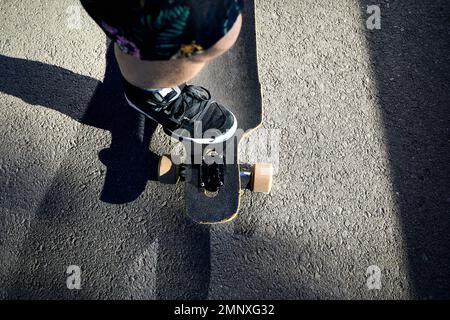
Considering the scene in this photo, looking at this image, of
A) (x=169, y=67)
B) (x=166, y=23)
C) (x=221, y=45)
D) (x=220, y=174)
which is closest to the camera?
(x=166, y=23)

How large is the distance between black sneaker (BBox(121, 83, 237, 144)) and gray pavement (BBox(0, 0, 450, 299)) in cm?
19

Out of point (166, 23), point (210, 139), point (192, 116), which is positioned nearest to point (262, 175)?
point (210, 139)

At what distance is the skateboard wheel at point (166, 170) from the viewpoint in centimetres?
168

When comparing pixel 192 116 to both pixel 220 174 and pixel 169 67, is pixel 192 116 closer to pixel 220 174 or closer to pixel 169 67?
pixel 220 174

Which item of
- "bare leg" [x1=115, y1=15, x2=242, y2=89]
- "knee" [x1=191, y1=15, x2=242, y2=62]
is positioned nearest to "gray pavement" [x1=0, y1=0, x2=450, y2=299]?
"bare leg" [x1=115, y1=15, x2=242, y2=89]

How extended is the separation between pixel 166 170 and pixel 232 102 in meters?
0.48

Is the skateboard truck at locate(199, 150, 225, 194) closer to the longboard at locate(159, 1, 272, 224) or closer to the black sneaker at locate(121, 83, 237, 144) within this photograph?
the longboard at locate(159, 1, 272, 224)

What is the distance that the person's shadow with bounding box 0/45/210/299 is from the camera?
5.32ft

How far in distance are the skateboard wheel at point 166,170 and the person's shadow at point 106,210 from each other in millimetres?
90

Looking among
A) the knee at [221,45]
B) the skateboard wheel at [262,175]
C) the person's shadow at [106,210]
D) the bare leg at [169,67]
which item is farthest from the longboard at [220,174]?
the knee at [221,45]

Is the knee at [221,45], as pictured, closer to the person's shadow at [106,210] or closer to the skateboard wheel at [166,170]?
the skateboard wheel at [166,170]

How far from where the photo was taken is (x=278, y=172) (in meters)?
1.81

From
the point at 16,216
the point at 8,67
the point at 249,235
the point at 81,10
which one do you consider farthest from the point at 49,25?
the point at 249,235

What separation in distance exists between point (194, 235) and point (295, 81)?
0.93m
